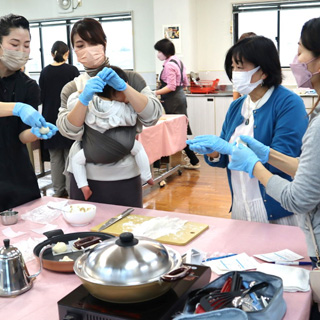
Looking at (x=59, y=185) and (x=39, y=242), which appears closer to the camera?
(x=39, y=242)

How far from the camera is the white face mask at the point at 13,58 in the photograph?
191 cm

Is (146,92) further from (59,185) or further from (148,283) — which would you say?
(59,185)

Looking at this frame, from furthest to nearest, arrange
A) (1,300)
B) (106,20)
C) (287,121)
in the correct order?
(106,20), (287,121), (1,300)

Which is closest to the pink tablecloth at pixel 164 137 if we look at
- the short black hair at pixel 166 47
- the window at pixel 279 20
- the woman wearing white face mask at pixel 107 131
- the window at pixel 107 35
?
the short black hair at pixel 166 47

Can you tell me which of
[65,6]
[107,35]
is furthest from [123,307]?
[65,6]

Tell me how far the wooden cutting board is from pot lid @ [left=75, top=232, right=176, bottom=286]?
0.44m

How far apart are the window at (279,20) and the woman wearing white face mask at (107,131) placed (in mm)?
4815

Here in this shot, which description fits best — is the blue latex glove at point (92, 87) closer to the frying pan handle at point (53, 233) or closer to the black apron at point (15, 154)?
the black apron at point (15, 154)

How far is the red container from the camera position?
6.46m

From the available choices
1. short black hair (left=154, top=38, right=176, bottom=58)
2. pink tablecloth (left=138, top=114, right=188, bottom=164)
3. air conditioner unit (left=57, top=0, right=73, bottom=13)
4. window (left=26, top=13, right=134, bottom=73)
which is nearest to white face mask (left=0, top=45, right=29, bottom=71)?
pink tablecloth (left=138, top=114, right=188, bottom=164)

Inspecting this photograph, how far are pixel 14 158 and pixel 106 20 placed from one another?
6116 mm

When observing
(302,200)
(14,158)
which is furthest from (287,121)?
(14,158)

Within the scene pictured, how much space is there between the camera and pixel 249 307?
3.32 ft

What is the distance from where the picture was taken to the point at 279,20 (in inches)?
253
